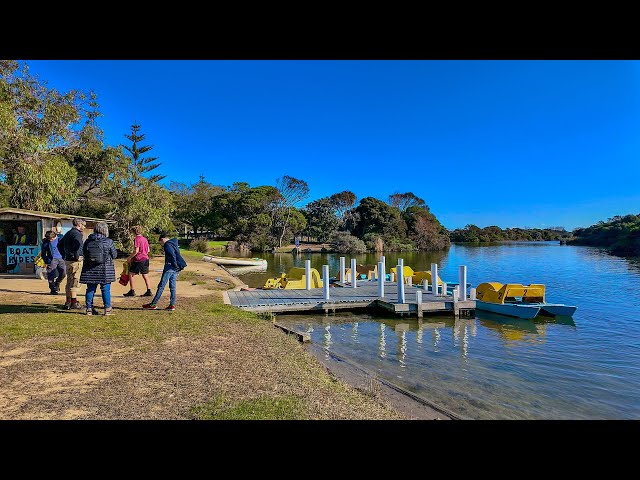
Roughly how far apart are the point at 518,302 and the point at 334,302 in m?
6.68

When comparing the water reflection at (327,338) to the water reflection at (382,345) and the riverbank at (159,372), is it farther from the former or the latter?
the riverbank at (159,372)

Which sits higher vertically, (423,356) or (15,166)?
(15,166)

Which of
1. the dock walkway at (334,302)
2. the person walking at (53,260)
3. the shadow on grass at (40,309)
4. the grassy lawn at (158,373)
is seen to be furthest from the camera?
the dock walkway at (334,302)

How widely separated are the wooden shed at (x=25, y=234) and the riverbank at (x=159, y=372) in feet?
22.3

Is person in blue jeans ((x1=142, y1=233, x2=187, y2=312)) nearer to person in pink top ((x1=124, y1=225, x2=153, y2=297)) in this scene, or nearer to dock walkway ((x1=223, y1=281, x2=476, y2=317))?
person in pink top ((x1=124, y1=225, x2=153, y2=297))

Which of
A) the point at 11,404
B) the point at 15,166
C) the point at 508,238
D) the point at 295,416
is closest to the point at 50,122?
the point at 15,166

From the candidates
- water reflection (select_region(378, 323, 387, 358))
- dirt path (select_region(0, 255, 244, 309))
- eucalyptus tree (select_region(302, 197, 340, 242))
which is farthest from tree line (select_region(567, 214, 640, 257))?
dirt path (select_region(0, 255, 244, 309))

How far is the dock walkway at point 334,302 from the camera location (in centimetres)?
1152

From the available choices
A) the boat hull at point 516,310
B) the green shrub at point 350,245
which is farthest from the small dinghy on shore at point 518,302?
the green shrub at point 350,245

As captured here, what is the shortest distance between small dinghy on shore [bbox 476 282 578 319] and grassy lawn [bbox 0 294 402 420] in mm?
8758

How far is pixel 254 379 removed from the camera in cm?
445
